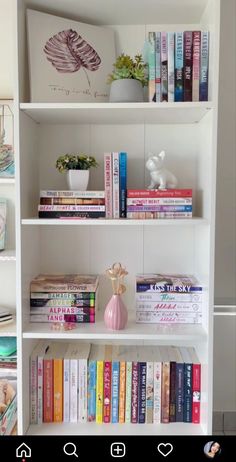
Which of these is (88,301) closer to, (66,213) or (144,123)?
(66,213)

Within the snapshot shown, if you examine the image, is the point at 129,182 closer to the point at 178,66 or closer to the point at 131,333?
the point at 178,66

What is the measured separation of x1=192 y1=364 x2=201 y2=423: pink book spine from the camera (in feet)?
4.28

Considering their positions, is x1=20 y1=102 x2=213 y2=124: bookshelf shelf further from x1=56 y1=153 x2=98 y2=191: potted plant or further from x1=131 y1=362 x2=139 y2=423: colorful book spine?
x1=131 y1=362 x2=139 y2=423: colorful book spine

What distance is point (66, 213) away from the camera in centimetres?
125

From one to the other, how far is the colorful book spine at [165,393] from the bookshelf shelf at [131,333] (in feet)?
0.52

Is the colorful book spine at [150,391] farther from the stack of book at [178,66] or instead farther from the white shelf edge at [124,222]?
the stack of book at [178,66]

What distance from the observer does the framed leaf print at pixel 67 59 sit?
4.15ft

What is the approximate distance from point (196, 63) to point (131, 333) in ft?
2.76
